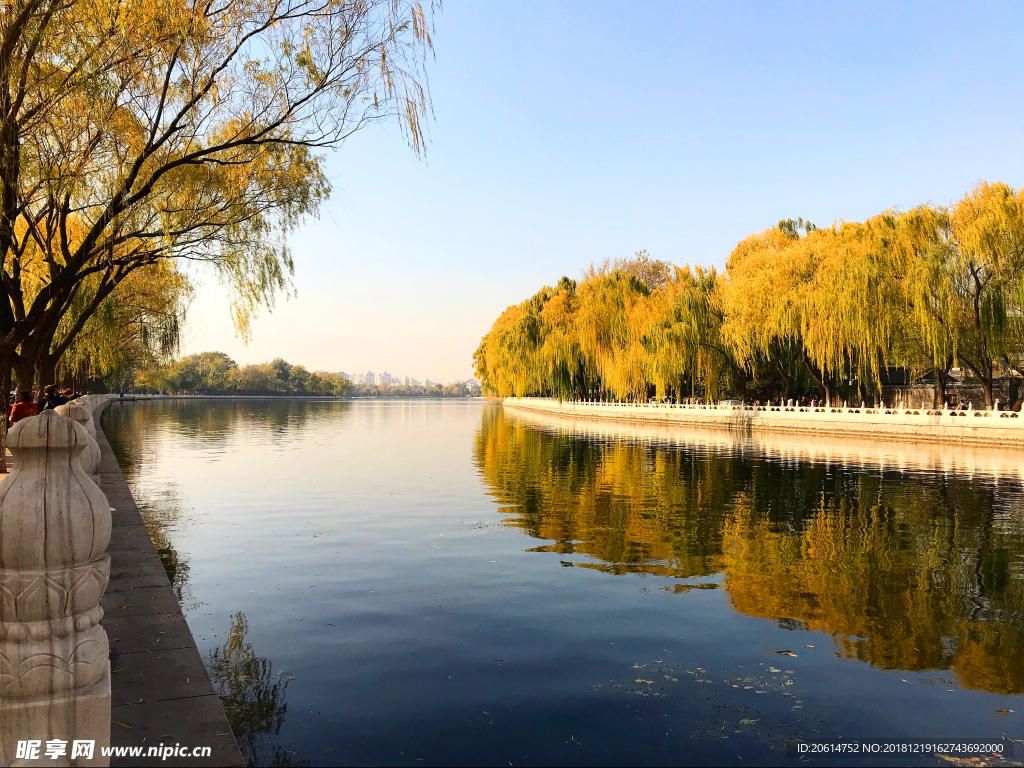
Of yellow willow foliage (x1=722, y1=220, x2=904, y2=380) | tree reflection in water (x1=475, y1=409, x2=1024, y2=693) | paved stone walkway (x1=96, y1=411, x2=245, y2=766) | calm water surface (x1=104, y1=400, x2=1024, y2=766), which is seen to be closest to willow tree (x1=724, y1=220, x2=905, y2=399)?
yellow willow foliage (x1=722, y1=220, x2=904, y2=380)

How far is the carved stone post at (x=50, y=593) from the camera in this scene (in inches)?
123

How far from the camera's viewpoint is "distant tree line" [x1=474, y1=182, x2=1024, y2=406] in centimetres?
3144

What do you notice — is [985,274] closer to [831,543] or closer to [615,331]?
[615,331]

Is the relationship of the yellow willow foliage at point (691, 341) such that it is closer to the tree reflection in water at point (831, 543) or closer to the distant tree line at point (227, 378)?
the tree reflection in water at point (831, 543)

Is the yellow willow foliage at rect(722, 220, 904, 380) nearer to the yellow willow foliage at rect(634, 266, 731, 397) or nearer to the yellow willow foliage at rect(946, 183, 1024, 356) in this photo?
the yellow willow foliage at rect(634, 266, 731, 397)

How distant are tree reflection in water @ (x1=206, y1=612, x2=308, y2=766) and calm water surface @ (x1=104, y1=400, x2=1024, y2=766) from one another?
0.02m

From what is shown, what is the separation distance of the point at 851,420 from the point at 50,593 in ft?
122

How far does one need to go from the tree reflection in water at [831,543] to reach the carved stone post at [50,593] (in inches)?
227

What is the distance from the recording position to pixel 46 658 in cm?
317

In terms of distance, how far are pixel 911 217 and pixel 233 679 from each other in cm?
3622

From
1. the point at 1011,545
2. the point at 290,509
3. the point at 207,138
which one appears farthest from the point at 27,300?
the point at 1011,545

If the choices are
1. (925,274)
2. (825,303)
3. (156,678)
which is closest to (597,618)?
(156,678)

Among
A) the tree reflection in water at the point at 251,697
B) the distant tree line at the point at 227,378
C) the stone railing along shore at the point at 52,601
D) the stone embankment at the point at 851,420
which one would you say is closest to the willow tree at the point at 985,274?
the stone embankment at the point at 851,420

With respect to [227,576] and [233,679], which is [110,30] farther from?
[233,679]
